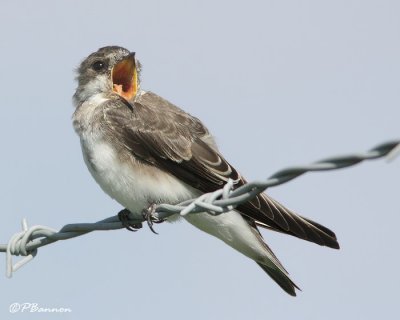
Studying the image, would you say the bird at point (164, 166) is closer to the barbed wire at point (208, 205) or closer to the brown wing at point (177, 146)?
the brown wing at point (177, 146)

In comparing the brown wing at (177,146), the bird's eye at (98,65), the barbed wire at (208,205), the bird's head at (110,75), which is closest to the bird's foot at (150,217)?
the barbed wire at (208,205)

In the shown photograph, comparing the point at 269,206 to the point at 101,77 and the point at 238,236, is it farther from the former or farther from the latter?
the point at 101,77

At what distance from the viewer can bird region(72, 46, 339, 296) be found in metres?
6.60

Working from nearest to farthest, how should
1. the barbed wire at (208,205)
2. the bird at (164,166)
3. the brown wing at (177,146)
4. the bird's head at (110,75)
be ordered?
the barbed wire at (208,205) → the brown wing at (177,146) → the bird at (164,166) → the bird's head at (110,75)

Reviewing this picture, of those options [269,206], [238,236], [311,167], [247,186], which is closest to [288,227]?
[269,206]

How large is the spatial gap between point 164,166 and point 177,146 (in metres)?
0.22

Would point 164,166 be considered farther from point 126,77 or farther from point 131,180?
point 126,77

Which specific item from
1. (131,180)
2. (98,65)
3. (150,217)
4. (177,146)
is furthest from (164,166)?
(98,65)

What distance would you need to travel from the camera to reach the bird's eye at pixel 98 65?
7.93 metres

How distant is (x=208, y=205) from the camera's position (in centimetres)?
425

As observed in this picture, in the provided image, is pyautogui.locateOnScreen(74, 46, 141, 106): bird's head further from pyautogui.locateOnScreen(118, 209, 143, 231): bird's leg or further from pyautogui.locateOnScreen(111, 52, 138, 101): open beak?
pyautogui.locateOnScreen(118, 209, 143, 231): bird's leg

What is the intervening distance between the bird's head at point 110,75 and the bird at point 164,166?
12.2 inches

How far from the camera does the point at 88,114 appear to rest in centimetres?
714

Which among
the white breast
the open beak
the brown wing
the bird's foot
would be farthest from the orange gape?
the bird's foot
